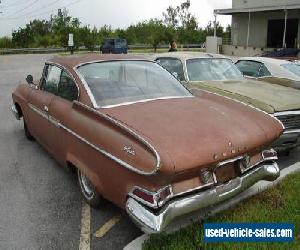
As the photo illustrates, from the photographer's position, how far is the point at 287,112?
5.90 meters

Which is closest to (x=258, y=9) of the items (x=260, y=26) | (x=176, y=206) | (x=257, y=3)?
(x=257, y=3)

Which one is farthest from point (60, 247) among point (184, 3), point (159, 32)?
point (184, 3)

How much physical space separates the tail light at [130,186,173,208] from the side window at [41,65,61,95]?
2.61 m

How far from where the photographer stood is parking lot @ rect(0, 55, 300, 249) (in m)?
4.07

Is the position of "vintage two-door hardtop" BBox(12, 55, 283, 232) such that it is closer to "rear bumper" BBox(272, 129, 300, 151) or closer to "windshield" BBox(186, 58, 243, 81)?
"rear bumper" BBox(272, 129, 300, 151)

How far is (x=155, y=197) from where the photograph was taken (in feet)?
11.3

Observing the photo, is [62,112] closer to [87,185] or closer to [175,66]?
[87,185]

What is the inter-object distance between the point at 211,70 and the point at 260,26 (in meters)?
26.6

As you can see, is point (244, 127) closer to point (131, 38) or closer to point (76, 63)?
point (76, 63)

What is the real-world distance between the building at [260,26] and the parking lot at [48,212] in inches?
1017

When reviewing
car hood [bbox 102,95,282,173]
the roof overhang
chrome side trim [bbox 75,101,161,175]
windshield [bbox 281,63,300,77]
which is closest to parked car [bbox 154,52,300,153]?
car hood [bbox 102,95,282,173]

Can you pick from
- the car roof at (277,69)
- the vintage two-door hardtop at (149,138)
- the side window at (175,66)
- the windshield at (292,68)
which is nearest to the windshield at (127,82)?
the vintage two-door hardtop at (149,138)

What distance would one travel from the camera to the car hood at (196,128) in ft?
11.6

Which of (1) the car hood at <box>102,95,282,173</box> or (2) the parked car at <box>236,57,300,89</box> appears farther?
(2) the parked car at <box>236,57,300,89</box>
